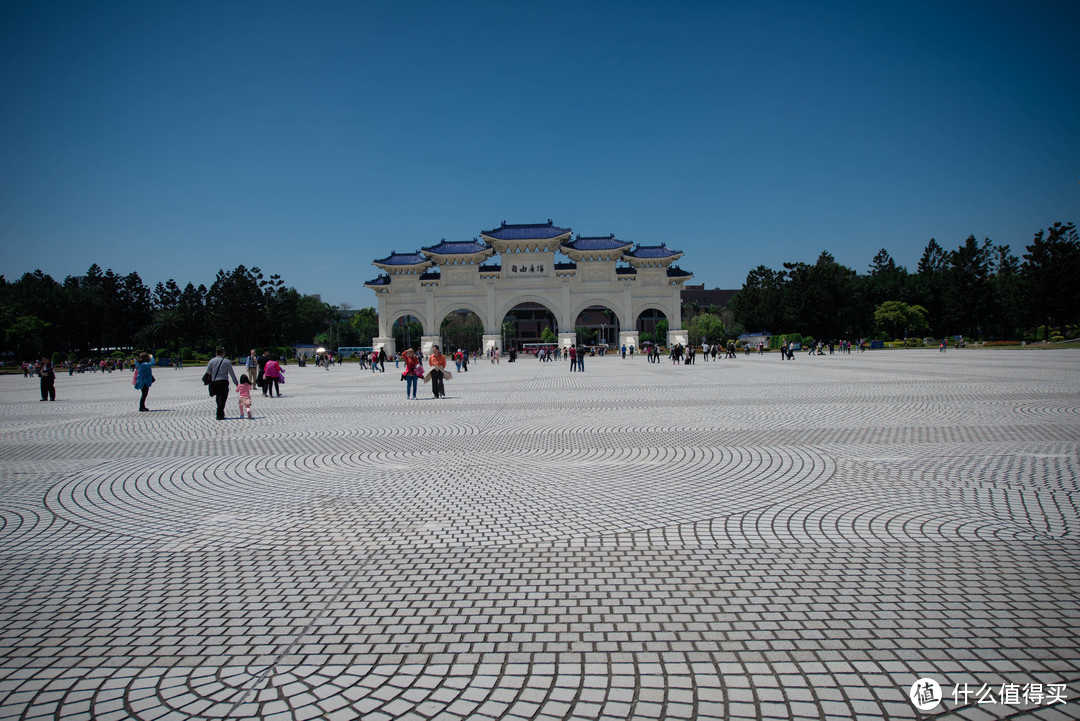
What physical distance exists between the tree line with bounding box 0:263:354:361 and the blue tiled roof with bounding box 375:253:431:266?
14.4m

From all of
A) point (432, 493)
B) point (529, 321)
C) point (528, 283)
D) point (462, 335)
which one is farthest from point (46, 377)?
point (529, 321)

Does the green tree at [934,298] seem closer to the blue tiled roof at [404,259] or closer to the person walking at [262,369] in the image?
the blue tiled roof at [404,259]

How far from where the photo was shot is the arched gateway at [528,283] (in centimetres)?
6212

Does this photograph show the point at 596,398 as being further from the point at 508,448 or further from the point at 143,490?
the point at 143,490

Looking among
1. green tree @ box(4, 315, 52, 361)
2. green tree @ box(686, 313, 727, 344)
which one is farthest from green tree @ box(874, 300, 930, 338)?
green tree @ box(4, 315, 52, 361)

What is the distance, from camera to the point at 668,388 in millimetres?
16875

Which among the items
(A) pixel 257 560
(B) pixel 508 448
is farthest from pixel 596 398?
(A) pixel 257 560

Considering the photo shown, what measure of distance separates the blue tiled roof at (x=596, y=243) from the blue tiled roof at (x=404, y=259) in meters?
16.3

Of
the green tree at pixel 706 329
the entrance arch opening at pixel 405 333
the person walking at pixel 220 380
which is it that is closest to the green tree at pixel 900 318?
the green tree at pixel 706 329

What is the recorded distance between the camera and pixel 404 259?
65125mm

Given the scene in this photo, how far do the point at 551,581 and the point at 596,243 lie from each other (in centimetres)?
6291

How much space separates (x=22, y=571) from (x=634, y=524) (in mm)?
4097

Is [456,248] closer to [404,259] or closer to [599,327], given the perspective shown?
[404,259]

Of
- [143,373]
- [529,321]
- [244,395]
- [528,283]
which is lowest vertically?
[244,395]
